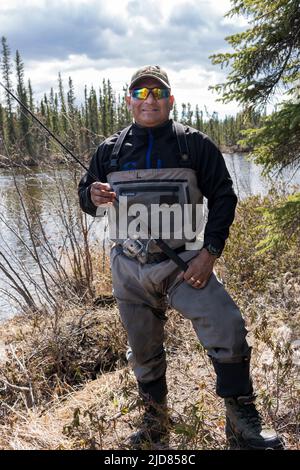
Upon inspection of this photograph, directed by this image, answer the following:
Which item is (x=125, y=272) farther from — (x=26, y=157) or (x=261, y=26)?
(x=26, y=157)

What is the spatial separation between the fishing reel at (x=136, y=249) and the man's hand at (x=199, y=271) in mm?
275

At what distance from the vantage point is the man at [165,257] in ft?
8.64

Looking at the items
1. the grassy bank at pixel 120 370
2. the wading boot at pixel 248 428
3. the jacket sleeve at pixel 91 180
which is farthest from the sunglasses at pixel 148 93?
the wading boot at pixel 248 428

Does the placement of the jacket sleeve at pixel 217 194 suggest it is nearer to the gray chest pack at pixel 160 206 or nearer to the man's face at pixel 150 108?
the gray chest pack at pixel 160 206

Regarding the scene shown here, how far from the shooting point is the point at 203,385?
131 inches

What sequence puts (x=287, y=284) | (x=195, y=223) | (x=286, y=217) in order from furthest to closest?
(x=287, y=284) < (x=286, y=217) < (x=195, y=223)

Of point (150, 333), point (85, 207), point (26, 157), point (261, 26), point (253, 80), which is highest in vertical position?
point (261, 26)

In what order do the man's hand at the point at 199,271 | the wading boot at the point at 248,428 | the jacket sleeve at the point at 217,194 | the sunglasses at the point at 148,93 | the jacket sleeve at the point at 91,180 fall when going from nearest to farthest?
the wading boot at the point at 248,428 → the man's hand at the point at 199,271 → the jacket sleeve at the point at 217,194 → the sunglasses at the point at 148,93 → the jacket sleeve at the point at 91,180

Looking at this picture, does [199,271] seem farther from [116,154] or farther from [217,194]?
[116,154]

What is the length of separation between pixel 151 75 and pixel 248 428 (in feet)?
6.85

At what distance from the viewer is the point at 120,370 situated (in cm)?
423
